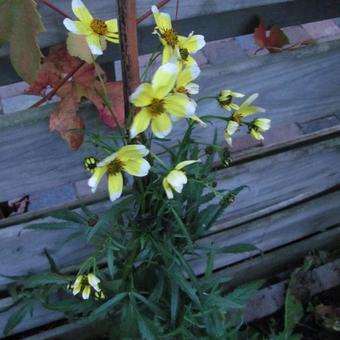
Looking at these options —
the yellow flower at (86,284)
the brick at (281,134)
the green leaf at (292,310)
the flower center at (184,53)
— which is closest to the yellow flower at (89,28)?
the flower center at (184,53)

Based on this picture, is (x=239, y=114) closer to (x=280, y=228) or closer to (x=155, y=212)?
(x=155, y=212)

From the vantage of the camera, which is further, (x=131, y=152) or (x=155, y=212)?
(x=155, y=212)

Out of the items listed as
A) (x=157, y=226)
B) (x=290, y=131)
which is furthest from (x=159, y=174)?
(x=290, y=131)

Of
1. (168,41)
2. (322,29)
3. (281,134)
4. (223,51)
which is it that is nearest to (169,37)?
(168,41)

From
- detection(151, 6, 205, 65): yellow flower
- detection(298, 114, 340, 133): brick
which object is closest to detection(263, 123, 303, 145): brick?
detection(298, 114, 340, 133): brick

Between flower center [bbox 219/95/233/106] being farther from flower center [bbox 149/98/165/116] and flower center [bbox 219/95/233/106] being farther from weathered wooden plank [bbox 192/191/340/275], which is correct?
weathered wooden plank [bbox 192/191/340/275]

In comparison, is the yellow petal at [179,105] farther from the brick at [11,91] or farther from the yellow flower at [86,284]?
the brick at [11,91]

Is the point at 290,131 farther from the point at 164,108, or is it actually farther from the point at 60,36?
the point at 164,108
